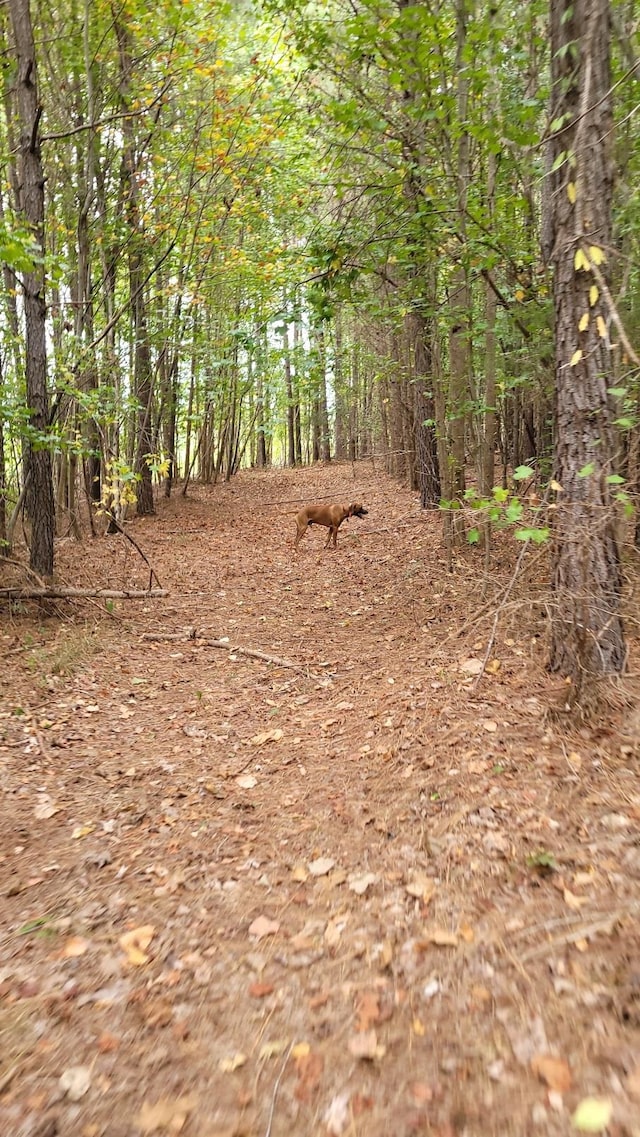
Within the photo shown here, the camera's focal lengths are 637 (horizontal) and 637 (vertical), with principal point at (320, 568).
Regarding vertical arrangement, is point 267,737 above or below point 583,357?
below

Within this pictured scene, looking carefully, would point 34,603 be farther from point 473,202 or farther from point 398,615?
point 473,202

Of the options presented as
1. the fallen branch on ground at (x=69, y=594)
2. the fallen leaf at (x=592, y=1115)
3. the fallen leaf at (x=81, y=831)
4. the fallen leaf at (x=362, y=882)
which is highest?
the fallen branch on ground at (x=69, y=594)

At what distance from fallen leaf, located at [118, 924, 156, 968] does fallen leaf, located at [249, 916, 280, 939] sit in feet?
1.67

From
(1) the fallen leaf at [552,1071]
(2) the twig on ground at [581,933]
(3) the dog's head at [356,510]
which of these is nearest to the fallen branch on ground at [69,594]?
(3) the dog's head at [356,510]

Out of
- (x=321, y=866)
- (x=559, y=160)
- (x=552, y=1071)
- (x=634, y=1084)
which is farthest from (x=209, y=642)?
(x=634, y=1084)

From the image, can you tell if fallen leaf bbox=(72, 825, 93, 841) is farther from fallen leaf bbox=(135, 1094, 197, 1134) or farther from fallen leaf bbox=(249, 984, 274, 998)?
fallen leaf bbox=(135, 1094, 197, 1134)

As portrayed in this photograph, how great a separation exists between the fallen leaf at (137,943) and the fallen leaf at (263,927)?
509 millimetres

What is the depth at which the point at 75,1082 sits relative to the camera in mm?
2359

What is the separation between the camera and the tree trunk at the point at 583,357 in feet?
13.8

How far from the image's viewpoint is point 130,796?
469cm

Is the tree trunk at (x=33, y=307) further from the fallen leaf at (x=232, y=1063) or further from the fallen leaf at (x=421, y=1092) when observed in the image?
the fallen leaf at (x=421, y=1092)

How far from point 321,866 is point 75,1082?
64.2 inches

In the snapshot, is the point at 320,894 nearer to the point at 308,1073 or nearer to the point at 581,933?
the point at 308,1073

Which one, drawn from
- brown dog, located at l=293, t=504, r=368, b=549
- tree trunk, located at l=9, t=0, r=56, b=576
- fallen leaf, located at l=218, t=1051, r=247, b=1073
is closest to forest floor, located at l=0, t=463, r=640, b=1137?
fallen leaf, located at l=218, t=1051, r=247, b=1073
